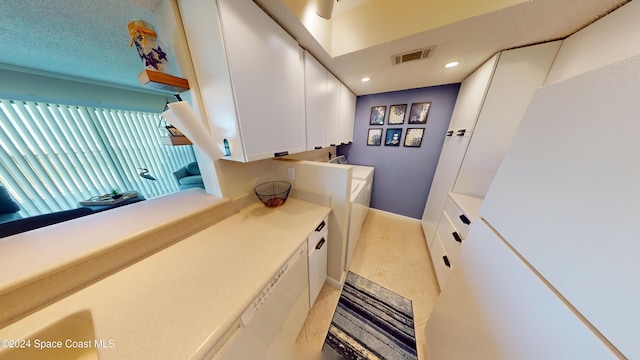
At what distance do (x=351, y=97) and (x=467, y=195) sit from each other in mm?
1754

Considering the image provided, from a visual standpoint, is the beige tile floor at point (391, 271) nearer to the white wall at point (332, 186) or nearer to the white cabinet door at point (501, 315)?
the white wall at point (332, 186)

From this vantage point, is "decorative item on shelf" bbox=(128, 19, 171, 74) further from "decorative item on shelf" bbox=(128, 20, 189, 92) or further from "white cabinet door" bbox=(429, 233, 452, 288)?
"white cabinet door" bbox=(429, 233, 452, 288)

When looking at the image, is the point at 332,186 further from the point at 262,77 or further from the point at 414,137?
the point at 414,137

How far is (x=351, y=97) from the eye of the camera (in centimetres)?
216

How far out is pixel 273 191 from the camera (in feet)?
4.62

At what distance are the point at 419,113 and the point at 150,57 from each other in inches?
101

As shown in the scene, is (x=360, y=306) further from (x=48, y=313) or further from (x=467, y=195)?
(x=48, y=313)

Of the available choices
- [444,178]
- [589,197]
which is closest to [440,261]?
[444,178]

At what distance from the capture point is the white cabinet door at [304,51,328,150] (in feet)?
4.20

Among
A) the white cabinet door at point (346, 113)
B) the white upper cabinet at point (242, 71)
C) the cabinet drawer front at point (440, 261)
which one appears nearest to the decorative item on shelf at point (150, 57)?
the white upper cabinet at point (242, 71)

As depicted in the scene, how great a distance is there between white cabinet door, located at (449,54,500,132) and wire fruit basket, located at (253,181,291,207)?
1.75 meters

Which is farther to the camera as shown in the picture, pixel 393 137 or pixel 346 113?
pixel 393 137

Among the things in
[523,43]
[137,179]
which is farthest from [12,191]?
[523,43]

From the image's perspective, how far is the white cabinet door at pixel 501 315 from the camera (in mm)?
403
